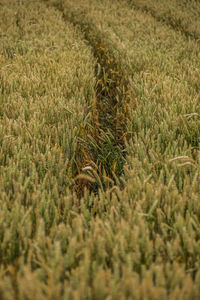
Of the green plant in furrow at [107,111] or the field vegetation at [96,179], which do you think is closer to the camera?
the field vegetation at [96,179]

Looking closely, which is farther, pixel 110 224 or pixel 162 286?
pixel 110 224

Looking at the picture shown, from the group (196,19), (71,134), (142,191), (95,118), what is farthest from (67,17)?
(142,191)

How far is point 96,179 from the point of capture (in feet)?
5.27

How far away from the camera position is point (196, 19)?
17.0ft

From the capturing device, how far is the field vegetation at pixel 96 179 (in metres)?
0.78

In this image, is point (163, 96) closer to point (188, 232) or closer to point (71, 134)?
point (71, 134)

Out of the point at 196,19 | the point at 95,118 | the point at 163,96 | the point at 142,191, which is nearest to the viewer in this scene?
the point at 142,191

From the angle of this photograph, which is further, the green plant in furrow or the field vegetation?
the green plant in furrow

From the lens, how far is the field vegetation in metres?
0.78

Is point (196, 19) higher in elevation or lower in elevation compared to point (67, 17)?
higher

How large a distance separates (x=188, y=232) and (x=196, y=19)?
509 cm

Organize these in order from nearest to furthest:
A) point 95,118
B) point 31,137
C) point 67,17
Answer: point 31,137 → point 95,118 → point 67,17

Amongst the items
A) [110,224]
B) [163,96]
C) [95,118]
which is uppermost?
[163,96]

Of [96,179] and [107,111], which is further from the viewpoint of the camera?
[107,111]
